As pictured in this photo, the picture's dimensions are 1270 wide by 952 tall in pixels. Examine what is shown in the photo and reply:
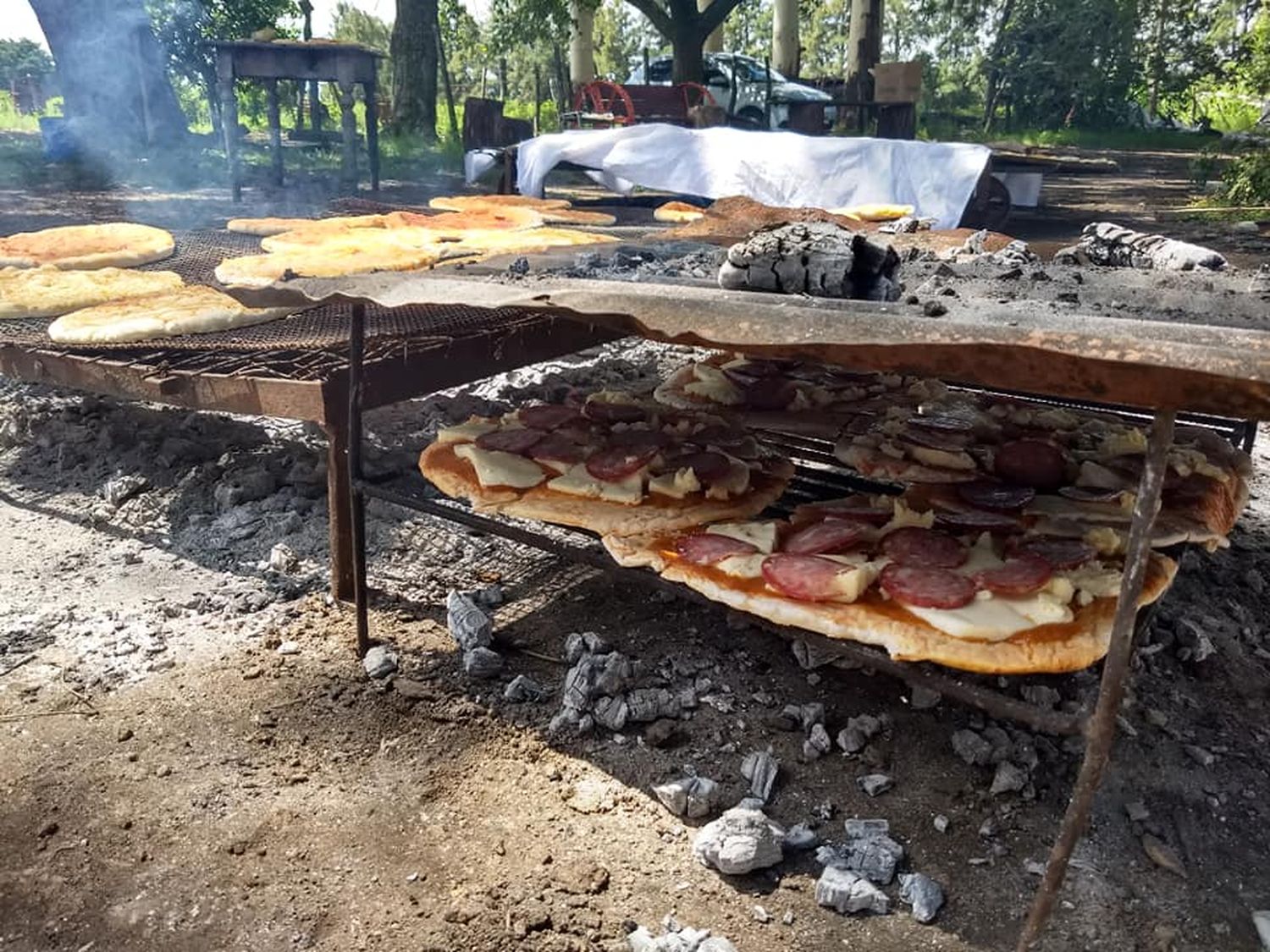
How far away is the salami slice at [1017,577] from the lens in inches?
102

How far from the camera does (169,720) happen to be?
135 inches

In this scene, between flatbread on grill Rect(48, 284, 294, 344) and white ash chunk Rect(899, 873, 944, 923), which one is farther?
flatbread on grill Rect(48, 284, 294, 344)

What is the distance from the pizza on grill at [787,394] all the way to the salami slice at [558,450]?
92 centimetres

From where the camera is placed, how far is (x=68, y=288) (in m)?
5.42

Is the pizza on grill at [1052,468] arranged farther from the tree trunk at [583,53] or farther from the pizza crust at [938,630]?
the tree trunk at [583,53]

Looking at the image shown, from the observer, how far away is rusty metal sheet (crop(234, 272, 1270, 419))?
5.29ft

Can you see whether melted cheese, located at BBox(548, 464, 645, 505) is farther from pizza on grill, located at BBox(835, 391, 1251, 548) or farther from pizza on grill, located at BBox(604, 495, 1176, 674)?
pizza on grill, located at BBox(835, 391, 1251, 548)

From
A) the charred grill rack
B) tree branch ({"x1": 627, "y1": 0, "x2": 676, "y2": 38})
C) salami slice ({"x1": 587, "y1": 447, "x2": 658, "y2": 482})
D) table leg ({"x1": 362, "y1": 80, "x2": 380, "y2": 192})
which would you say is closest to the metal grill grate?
salami slice ({"x1": 587, "y1": 447, "x2": 658, "y2": 482})

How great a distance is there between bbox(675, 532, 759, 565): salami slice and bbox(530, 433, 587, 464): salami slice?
2.49ft

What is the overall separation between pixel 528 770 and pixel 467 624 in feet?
2.78

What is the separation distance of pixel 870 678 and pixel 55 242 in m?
6.36

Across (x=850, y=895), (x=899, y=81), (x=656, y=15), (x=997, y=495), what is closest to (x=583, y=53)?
(x=656, y=15)

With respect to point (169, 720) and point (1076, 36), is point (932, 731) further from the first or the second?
point (1076, 36)

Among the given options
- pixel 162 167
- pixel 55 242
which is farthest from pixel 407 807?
pixel 162 167
